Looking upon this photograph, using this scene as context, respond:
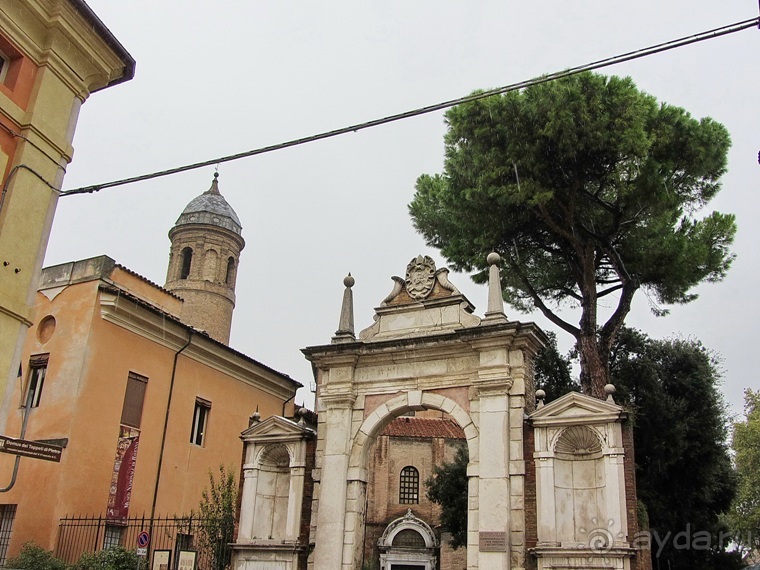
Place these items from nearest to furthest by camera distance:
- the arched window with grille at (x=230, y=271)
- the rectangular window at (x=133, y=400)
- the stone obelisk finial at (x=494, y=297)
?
1. the stone obelisk finial at (x=494, y=297)
2. the rectangular window at (x=133, y=400)
3. the arched window with grille at (x=230, y=271)

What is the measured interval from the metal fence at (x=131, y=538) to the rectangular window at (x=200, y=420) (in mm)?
3350

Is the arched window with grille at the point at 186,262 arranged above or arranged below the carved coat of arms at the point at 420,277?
above

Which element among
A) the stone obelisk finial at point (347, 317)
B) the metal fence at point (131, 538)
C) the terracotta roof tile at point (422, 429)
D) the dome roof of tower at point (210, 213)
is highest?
the dome roof of tower at point (210, 213)

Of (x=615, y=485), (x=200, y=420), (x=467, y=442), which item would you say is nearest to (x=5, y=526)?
(x=200, y=420)

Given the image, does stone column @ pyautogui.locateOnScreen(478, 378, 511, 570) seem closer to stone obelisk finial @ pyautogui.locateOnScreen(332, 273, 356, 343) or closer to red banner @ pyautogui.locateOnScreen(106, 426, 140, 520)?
stone obelisk finial @ pyautogui.locateOnScreen(332, 273, 356, 343)

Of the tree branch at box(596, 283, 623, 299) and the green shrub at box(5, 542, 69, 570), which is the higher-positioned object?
the tree branch at box(596, 283, 623, 299)

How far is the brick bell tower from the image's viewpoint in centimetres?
4097

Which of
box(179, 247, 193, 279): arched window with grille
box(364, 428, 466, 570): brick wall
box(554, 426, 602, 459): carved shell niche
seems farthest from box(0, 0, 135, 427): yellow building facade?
box(179, 247, 193, 279): arched window with grille

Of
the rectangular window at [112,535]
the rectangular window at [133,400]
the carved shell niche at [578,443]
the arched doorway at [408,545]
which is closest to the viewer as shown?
the carved shell niche at [578,443]

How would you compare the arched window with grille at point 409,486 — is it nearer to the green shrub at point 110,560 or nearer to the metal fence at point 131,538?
the metal fence at point 131,538

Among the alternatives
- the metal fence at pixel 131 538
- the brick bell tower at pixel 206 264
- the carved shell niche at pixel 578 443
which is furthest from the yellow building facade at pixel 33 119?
the brick bell tower at pixel 206 264

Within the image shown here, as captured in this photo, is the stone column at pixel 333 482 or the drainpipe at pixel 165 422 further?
the drainpipe at pixel 165 422

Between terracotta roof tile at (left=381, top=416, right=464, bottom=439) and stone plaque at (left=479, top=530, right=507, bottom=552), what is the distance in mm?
25821

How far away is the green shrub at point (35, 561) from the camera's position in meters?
16.0
